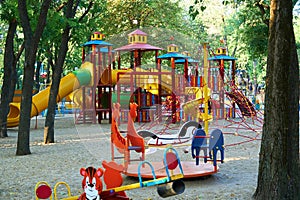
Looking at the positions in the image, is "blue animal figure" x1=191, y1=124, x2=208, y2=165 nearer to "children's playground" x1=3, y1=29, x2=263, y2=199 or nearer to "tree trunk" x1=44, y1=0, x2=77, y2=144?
"children's playground" x1=3, y1=29, x2=263, y2=199

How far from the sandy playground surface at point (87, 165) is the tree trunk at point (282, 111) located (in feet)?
3.00

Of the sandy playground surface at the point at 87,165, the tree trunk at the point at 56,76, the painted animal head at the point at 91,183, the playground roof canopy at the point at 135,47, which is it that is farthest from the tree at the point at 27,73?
the painted animal head at the point at 91,183

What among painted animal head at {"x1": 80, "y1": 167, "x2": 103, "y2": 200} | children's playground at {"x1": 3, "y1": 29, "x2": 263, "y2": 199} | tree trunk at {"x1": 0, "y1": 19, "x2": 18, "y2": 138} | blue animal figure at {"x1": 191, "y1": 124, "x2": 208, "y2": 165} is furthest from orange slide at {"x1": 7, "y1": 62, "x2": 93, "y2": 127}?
painted animal head at {"x1": 80, "y1": 167, "x2": 103, "y2": 200}

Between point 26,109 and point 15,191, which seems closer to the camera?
point 15,191

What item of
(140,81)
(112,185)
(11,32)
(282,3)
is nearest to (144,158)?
(140,81)

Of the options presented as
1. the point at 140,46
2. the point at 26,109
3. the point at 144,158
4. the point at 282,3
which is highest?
the point at 282,3

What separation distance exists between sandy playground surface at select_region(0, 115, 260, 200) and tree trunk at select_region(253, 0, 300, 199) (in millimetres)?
913

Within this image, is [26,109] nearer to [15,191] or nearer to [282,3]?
[15,191]

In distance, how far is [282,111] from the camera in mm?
6473

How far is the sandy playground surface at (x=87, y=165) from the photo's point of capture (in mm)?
7723

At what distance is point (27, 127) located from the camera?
1310cm

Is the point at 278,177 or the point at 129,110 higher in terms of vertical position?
the point at 129,110

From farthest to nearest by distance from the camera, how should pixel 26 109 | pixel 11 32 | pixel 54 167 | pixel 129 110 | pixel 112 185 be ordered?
1. pixel 11 32
2. pixel 26 109
3. pixel 54 167
4. pixel 129 110
5. pixel 112 185

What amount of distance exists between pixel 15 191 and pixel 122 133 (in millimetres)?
2082
